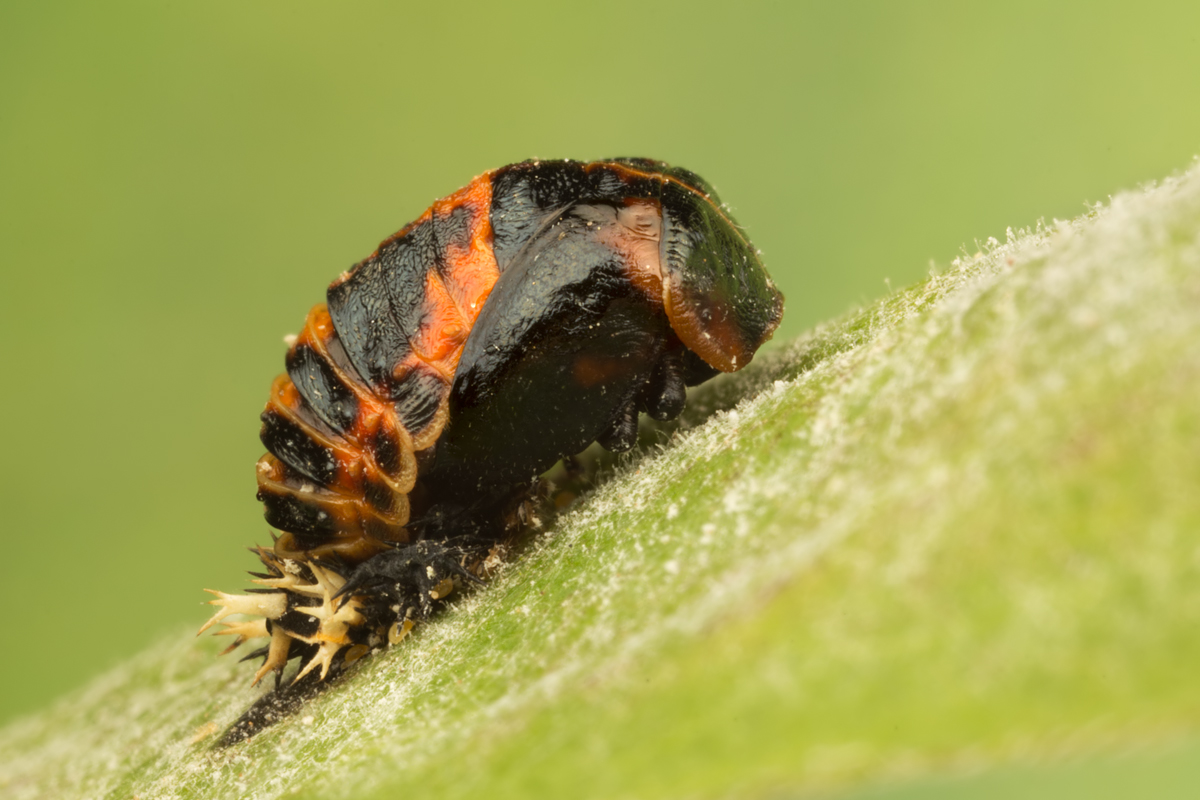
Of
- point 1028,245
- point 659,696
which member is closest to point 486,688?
point 659,696

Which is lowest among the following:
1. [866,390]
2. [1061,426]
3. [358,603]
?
[1061,426]

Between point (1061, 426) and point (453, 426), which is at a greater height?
point (453, 426)

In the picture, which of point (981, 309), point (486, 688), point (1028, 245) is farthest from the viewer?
point (1028, 245)

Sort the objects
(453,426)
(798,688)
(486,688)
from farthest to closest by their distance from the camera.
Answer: (453,426) → (486,688) → (798,688)

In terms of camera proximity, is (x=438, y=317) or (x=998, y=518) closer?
(x=998, y=518)

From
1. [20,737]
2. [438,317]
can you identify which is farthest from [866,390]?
[20,737]

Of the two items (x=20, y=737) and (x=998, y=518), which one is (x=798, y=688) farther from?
(x=20, y=737)
